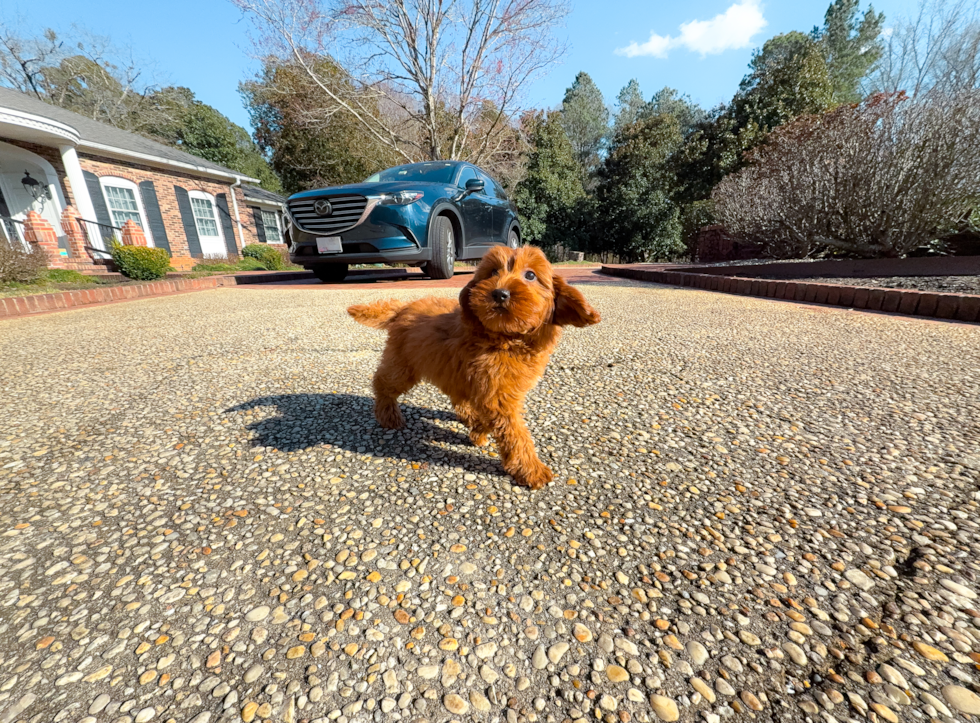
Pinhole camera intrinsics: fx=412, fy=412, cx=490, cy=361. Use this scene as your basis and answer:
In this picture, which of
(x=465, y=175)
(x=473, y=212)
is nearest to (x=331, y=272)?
(x=473, y=212)

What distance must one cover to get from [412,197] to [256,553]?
6.56 meters

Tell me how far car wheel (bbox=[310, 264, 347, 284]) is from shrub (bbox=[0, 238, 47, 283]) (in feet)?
17.5

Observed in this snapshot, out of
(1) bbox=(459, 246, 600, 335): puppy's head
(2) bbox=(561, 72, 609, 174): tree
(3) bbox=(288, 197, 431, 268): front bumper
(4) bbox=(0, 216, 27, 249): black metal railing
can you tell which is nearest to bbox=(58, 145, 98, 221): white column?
(4) bbox=(0, 216, 27, 249): black metal railing

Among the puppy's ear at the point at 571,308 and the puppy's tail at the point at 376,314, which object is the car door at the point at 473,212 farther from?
the puppy's ear at the point at 571,308

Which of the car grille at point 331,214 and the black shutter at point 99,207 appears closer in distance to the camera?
the car grille at point 331,214

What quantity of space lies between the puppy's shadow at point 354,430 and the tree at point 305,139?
1907cm

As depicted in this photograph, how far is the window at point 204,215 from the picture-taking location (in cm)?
1747

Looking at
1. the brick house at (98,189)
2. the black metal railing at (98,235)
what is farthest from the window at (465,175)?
the black metal railing at (98,235)

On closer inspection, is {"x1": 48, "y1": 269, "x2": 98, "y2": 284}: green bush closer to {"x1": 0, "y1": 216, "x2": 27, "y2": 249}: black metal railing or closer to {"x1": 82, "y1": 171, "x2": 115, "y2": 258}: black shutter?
{"x1": 0, "y1": 216, "x2": 27, "y2": 249}: black metal railing

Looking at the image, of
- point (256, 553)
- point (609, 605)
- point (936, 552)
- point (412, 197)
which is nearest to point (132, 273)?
point (412, 197)

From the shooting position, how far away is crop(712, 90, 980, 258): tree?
6.44 metres

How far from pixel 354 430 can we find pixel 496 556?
122 centimetres

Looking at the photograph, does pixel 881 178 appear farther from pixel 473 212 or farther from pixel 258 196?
pixel 258 196

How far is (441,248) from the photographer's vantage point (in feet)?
25.0
